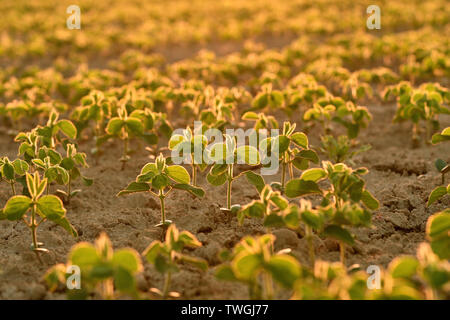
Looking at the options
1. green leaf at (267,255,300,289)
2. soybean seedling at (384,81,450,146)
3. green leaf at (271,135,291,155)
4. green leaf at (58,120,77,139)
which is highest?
soybean seedling at (384,81,450,146)

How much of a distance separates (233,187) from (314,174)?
4.29 ft

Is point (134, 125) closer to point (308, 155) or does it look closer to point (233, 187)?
point (233, 187)

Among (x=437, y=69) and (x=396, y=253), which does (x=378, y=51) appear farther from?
(x=396, y=253)

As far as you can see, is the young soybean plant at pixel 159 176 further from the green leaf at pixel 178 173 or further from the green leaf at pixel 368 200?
the green leaf at pixel 368 200

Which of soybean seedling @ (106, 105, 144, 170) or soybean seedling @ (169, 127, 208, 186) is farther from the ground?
soybean seedling @ (106, 105, 144, 170)

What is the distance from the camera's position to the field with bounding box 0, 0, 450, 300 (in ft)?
7.84

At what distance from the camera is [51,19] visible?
13023 mm

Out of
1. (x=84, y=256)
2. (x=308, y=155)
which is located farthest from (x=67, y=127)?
(x=84, y=256)

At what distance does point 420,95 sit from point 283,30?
24.7 feet

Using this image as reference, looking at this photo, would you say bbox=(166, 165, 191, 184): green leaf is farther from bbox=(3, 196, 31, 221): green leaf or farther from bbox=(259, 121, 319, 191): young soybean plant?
bbox=(3, 196, 31, 221): green leaf

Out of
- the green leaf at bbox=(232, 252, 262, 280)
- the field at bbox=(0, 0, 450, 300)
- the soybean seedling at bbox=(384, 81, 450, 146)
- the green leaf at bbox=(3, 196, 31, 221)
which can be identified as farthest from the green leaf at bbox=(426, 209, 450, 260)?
the soybean seedling at bbox=(384, 81, 450, 146)

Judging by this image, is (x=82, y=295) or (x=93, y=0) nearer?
(x=82, y=295)

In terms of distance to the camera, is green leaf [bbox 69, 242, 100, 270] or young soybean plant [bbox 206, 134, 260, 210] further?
young soybean plant [bbox 206, 134, 260, 210]
